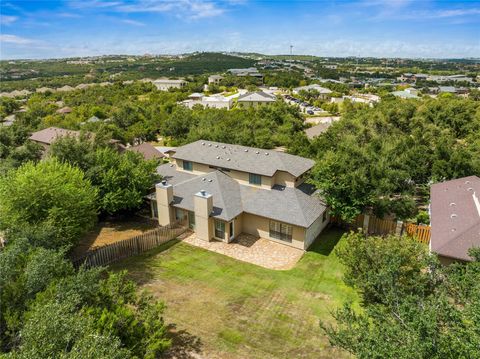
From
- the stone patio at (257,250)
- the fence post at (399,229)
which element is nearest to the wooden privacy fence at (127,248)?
the stone patio at (257,250)

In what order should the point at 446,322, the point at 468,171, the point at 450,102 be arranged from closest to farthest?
the point at 446,322 → the point at 468,171 → the point at 450,102

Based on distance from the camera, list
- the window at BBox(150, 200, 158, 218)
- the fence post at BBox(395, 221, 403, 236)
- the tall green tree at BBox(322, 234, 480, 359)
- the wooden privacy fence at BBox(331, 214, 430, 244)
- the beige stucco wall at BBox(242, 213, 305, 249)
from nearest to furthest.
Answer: the tall green tree at BBox(322, 234, 480, 359), the beige stucco wall at BBox(242, 213, 305, 249), the wooden privacy fence at BBox(331, 214, 430, 244), the fence post at BBox(395, 221, 403, 236), the window at BBox(150, 200, 158, 218)

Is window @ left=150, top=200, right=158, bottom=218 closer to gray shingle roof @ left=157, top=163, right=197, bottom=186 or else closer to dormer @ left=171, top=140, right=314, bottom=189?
gray shingle roof @ left=157, top=163, right=197, bottom=186

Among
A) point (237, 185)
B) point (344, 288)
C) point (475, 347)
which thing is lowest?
point (344, 288)

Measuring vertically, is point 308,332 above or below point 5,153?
below

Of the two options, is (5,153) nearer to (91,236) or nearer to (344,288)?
(91,236)

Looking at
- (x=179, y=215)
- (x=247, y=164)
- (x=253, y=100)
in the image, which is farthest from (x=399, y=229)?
(x=253, y=100)

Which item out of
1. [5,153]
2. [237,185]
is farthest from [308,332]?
[5,153]

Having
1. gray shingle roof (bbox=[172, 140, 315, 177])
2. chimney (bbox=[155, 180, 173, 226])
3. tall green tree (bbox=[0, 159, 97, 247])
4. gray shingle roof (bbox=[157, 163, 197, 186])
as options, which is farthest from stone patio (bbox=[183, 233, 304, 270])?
tall green tree (bbox=[0, 159, 97, 247])
